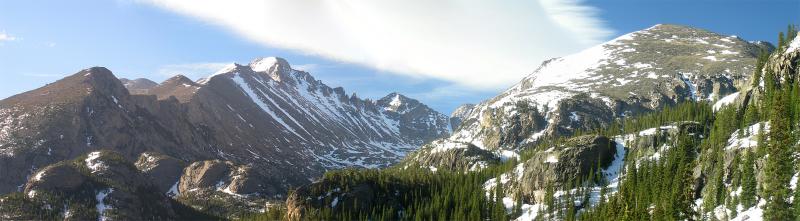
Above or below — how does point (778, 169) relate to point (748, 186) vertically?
above

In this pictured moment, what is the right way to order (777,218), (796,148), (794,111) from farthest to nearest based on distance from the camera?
(794,111) < (796,148) < (777,218)

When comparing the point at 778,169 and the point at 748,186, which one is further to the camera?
the point at 748,186

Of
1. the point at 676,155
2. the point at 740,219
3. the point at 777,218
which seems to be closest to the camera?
the point at 777,218

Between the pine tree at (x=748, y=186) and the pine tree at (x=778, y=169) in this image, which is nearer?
the pine tree at (x=778, y=169)

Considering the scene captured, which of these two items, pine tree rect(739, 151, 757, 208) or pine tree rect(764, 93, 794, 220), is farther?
pine tree rect(739, 151, 757, 208)

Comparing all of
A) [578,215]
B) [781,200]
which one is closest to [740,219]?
[781,200]

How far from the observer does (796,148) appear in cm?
13950

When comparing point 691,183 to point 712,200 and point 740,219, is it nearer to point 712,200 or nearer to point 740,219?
point 712,200

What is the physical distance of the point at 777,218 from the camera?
119312mm

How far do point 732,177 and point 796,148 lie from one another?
61.4 ft

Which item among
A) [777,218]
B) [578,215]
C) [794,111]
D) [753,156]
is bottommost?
[578,215]

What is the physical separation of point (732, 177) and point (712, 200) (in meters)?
12.7

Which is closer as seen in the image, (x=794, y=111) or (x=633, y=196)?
(x=794, y=111)

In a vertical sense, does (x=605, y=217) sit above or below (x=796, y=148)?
below
